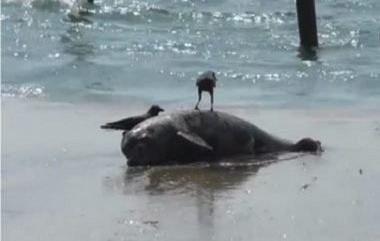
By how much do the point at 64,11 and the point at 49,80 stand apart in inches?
326

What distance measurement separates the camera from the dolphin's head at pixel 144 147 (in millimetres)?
8117

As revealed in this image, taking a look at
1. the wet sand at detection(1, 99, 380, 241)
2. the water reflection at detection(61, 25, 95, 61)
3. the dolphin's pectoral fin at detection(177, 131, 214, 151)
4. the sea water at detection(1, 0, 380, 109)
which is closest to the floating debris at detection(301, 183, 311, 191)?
the wet sand at detection(1, 99, 380, 241)

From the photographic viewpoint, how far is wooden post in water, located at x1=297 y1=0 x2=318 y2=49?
15.8 meters

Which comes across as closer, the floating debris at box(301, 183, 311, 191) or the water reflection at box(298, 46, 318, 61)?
the floating debris at box(301, 183, 311, 191)

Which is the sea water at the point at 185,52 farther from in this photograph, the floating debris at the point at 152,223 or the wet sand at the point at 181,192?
the floating debris at the point at 152,223

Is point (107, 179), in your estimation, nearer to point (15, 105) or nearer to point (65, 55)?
point (15, 105)

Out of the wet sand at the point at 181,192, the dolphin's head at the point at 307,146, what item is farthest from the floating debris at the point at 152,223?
the dolphin's head at the point at 307,146

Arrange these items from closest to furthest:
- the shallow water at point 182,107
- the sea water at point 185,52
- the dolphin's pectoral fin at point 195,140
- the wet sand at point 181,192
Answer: the wet sand at point 181,192
the shallow water at point 182,107
the dolphin's pectoral fin at point 195,140
the sea water at point 185,52

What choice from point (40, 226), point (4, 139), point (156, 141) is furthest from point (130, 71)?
point (40, 226)

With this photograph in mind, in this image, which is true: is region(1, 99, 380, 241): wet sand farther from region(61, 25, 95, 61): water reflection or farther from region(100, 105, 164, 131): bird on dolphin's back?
region(61, 25, 95, 61): water reflection

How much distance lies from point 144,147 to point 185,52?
28.1 feet

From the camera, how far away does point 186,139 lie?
26.6 feet

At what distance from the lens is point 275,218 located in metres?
6.52

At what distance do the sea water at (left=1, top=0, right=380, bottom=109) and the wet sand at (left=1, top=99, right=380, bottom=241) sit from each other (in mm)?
2718
